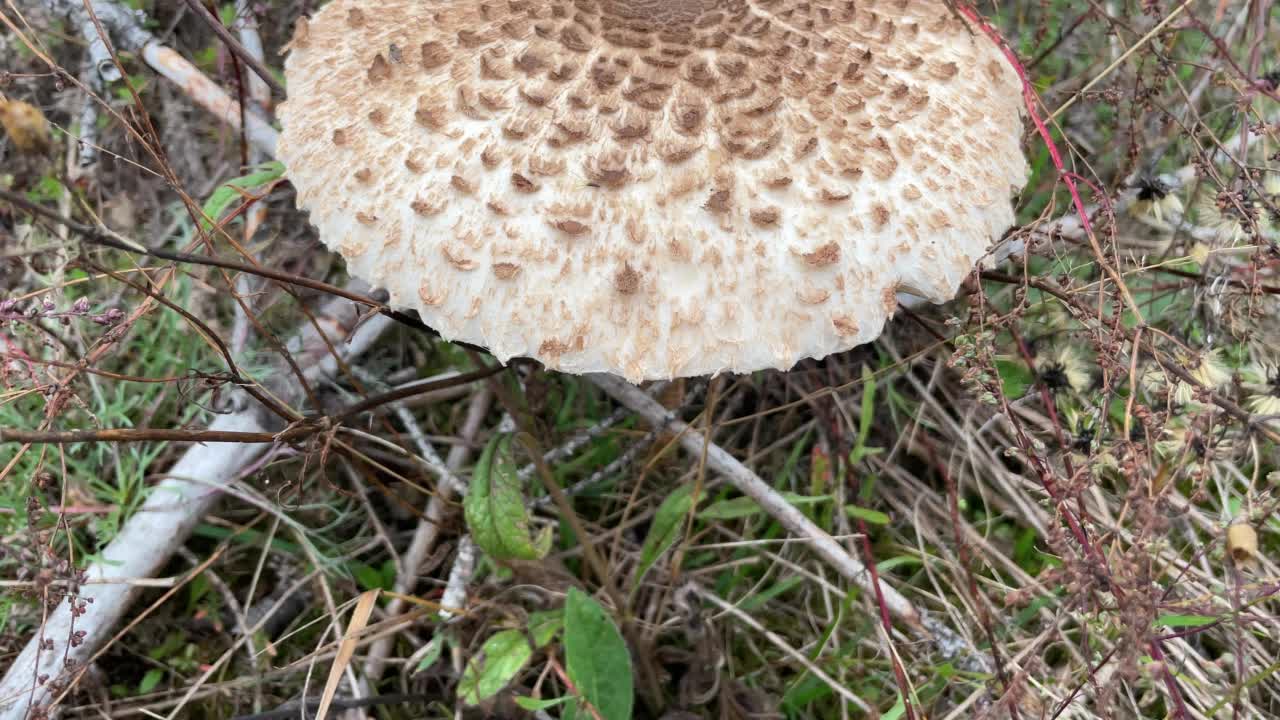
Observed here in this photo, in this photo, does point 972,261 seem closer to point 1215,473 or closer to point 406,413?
point 1215,473

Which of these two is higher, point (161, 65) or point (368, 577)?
point (161, 65)

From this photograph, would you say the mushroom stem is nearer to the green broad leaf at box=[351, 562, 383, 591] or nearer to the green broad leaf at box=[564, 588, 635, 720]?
the green broad leaf at box=[564, 588, 635, 720]

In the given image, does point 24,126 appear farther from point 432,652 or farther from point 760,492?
point 760,492

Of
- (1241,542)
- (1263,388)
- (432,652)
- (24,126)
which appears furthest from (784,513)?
(24,126)

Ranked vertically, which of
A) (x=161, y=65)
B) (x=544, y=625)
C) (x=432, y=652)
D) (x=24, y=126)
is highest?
(x=24, y=126)

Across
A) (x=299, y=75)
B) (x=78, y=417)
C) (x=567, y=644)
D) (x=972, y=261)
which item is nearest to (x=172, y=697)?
(x=78, y=417)

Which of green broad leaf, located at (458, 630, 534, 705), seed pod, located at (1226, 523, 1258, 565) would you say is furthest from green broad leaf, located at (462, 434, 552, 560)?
seed pod, located at (1226, 523, 1258, 565)

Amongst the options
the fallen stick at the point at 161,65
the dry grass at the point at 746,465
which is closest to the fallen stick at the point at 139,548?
the dry grass at the point at 746,465

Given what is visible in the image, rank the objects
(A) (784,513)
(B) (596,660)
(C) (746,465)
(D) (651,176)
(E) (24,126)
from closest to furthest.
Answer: (E) (24,126) → (D) (651,176) → (B) (596,660) → (A) (784,513) → (C) (746,465)
